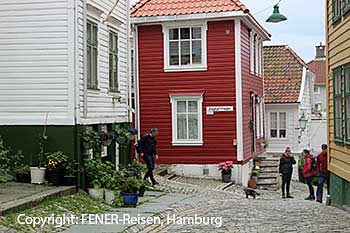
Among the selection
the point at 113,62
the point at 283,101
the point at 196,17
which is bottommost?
the point at 283,101

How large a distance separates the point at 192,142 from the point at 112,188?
10173mm

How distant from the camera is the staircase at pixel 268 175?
28.0 metres

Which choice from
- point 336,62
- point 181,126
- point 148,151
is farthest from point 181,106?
point 336,62

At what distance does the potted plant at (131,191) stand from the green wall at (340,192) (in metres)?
4.79

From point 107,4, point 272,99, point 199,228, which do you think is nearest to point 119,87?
point 107,4

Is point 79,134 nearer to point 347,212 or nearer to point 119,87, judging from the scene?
point 119,87

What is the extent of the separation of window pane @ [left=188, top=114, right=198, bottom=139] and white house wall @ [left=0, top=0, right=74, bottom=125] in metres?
10.2

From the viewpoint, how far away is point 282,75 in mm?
37188

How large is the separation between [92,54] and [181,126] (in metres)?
8.91

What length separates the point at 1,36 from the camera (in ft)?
52.4

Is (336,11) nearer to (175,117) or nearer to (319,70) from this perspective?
(175,117)

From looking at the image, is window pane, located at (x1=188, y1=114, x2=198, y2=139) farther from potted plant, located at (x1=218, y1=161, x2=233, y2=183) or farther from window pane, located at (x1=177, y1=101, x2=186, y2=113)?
potted plant, located at (x1=218, y1=161, x2=233, y2=183)

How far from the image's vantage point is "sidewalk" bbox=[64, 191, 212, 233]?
11695mm

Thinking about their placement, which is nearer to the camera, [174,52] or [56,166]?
[56,166]
